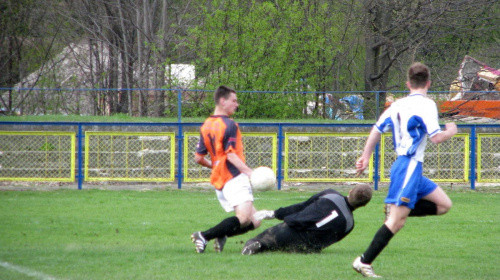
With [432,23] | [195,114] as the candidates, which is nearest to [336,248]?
[195,114]

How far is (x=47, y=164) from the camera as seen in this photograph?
14.1 metres

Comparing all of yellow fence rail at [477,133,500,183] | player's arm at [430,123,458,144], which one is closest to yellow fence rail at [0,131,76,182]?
yellow fence rail at [477,133,500,183]

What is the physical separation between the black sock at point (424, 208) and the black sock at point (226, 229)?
1775 millimetres

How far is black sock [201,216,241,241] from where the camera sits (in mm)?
6355

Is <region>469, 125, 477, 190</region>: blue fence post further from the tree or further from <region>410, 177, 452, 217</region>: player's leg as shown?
<region>410, 177, 452, 217</region>: player's leg

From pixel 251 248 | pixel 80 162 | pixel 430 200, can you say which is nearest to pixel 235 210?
pixel 251 248

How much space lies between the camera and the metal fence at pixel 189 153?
46.2ft

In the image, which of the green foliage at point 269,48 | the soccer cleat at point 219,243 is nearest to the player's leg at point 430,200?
Answer: the soccer cleat at point 219,243

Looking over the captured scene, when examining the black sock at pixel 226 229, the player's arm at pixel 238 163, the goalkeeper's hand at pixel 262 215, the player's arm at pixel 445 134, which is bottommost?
the black sock at pixel 226 229

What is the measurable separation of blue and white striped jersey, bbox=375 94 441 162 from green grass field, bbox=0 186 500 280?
1.13 meters

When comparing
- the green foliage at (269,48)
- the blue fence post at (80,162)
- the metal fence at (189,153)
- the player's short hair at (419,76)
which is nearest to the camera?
the player's short hair at (419,76)

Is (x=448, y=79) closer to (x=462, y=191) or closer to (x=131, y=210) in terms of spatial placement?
(x=462, y=191)

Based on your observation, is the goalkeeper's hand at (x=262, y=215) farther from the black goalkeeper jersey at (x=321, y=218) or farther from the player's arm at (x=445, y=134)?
the player's arm at (x=445, y=134)

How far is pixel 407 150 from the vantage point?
5227 mm
